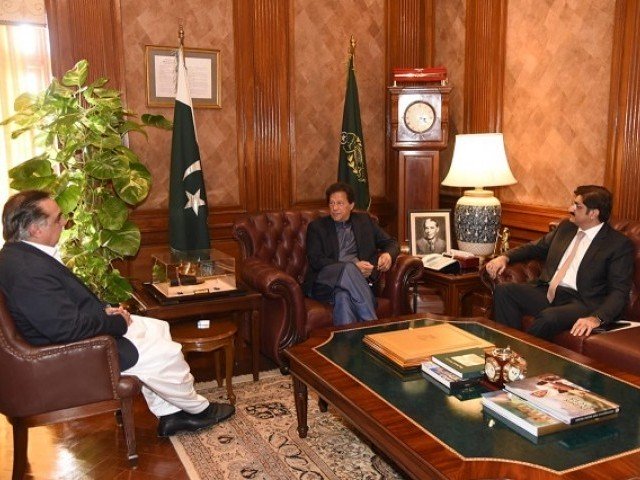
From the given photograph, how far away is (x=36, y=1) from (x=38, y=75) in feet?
5.88

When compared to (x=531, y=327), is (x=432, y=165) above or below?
above

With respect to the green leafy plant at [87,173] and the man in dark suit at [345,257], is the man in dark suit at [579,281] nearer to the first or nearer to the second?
the man in dark suit at [345,257]

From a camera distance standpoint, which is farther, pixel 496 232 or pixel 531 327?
pixel 496 232

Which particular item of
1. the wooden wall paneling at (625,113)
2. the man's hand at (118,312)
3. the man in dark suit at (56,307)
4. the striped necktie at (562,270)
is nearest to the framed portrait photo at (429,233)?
the striped necktie at (562,270)

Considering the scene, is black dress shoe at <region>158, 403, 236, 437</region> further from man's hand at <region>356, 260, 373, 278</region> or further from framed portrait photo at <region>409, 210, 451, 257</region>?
framed portrait photo at <region>409, 210, 451, 257</region>

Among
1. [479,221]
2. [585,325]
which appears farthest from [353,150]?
[585,325]

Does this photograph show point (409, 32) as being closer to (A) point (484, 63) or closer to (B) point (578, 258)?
(A) point (484, 63)

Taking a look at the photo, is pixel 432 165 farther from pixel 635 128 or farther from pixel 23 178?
pixel 23 178

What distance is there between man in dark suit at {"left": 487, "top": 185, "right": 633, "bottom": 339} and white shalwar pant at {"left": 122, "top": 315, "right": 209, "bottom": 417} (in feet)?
6.32

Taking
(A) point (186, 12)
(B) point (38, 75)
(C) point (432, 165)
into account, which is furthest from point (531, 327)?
(B) point (38, 75)

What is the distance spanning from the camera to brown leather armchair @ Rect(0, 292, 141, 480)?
8.17ft

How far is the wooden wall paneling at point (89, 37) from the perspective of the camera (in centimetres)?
432

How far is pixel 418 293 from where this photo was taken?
4582 mm

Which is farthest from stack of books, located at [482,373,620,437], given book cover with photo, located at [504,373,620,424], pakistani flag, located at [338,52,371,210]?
pakistani flag, located at [338,52,371,210]
